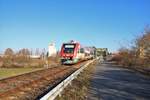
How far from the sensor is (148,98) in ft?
42.1

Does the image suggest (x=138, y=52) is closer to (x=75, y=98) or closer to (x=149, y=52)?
(x=149, y=52)

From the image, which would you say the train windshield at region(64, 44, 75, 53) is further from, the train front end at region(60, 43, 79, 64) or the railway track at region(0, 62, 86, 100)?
the railway track at region(0, 62, 86, 100)

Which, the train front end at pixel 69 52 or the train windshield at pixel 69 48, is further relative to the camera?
the train windshield at pixel 69 48

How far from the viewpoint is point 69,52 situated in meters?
48.2

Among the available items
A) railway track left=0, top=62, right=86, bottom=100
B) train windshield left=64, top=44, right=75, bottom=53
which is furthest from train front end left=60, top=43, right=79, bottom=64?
railway track left=0, top=62, right=86, bottom=100

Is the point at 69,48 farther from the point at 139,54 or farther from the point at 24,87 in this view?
the point at 24,87

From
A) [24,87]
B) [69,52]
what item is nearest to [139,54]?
[69,52]

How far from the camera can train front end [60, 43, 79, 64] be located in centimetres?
4812

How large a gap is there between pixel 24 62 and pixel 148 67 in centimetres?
2561

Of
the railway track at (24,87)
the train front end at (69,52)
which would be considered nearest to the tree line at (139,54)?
the train front end at (69,52)

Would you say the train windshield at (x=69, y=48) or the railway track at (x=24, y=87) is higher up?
the train windshield at (x=69, y=48)

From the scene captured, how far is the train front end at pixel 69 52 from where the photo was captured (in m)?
48.1

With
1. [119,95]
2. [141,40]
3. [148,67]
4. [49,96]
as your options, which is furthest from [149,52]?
[49,96]

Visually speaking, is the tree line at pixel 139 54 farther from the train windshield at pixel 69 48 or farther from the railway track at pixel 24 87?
the railway track at pixel 24 87
